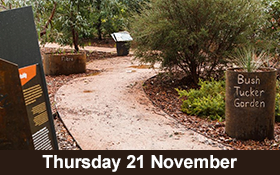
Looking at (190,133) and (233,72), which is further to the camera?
(190,133)

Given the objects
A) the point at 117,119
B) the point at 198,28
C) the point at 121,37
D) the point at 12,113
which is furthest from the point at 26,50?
the point at 121,37

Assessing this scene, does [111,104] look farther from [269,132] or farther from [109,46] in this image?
[109,46]

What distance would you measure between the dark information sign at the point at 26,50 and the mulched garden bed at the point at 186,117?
2.67 metres

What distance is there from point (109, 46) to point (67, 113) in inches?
553

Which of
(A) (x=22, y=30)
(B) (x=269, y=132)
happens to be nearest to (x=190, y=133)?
(B) (x=269, y=132)

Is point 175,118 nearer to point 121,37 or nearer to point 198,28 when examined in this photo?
point 198,28

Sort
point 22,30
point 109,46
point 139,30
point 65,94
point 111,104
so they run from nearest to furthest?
point 22,30, point 111,104, point 65,94, point 139,30, point 109,46

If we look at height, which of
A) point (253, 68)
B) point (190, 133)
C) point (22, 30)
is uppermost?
point (22, 30)

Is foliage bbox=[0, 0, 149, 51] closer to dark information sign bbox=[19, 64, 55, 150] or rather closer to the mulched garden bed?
the mulched garden bed

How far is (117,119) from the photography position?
18.8 feet

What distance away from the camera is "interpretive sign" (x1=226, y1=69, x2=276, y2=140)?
4.71m

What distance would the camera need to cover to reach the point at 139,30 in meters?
8.67

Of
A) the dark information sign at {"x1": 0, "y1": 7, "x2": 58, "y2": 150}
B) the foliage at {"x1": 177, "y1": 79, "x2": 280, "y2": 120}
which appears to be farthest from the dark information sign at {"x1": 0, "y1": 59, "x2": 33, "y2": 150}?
the foliage at {"x1": 177, "y1": 79, "x2": 280, "y2": 120}

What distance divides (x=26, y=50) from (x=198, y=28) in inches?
223
